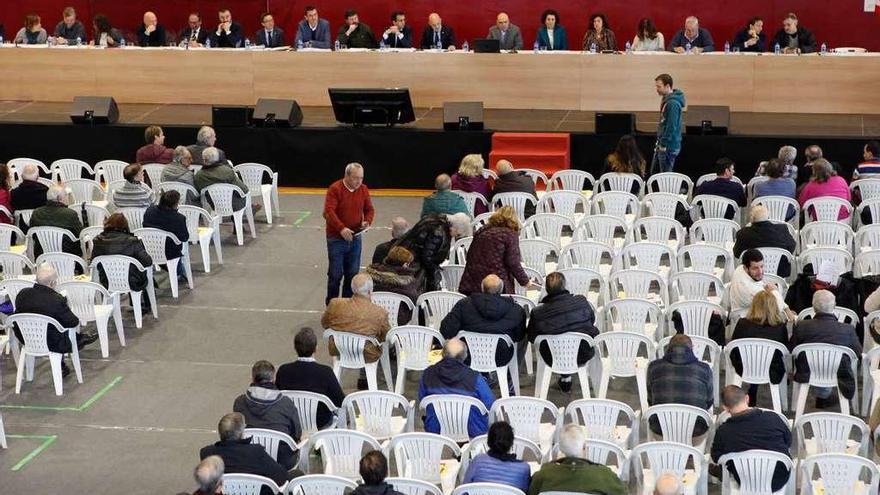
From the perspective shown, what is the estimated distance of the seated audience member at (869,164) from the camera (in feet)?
54.7

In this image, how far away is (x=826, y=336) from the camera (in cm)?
1099

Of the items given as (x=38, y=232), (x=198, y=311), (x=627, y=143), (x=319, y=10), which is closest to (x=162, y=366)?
(x=198, y=311)

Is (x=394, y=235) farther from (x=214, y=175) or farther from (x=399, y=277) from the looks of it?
(x=214, y=175)

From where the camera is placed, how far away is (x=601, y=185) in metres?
17.0

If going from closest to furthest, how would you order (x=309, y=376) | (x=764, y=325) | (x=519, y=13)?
(x=309, y=376)
(x=764, y=325)
(x=519, y=13)

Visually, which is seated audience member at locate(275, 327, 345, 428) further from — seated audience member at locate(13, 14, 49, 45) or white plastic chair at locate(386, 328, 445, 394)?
seated audience member at locate(13, 14, 49, 45)

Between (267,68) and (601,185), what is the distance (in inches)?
269

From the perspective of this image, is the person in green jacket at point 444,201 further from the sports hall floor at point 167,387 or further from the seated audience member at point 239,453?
the seated audience member at point 239,453

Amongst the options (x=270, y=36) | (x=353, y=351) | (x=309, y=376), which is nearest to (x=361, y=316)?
(x=353, y=351)

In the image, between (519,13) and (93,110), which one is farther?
(519,13)

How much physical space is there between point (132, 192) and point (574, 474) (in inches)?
324

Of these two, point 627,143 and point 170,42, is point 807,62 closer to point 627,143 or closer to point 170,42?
point 627,143

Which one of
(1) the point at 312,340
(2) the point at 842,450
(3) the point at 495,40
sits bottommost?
(2) the point at 842,450

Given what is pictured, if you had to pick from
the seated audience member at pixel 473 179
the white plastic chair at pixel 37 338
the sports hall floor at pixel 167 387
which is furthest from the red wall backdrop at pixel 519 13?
the white plastic chair at pixel 37 338
